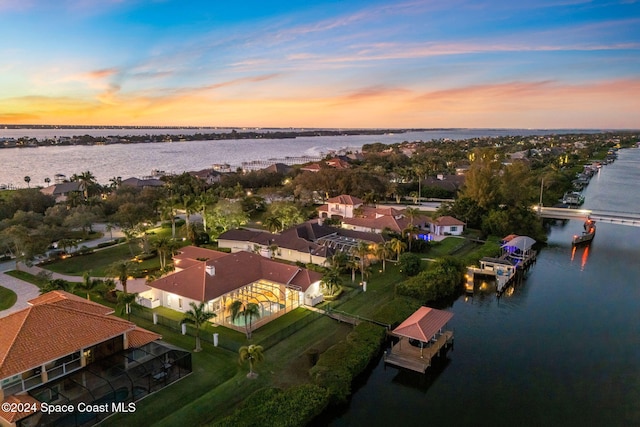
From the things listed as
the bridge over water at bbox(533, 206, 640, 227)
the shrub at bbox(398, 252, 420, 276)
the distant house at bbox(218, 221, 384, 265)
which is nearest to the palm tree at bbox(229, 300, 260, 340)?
the distant house at bbox(218, 221, 384, 265)

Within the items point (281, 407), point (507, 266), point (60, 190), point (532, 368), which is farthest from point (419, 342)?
point (60, 190)

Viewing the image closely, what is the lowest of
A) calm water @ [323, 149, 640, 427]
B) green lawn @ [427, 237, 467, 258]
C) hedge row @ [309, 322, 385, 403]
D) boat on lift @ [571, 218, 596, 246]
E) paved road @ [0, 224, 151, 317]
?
calm water @ [323, 149, 640, 427]

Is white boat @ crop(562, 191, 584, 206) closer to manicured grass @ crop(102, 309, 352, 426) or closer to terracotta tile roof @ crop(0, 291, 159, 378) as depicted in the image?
manicured grass @ crop(102, 309, 352, 426)

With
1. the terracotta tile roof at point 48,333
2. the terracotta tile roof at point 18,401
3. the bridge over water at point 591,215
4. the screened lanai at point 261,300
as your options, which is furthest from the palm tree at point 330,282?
the bridge over water at point 591,215

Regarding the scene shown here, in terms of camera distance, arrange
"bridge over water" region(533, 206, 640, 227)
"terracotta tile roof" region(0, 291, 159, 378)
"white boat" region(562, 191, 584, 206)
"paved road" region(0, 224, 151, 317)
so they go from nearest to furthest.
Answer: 1. "terracotta tile roof" region(0, 291, 159, 378)
2. "paved road" region(0, 224, 151, 317)
3. "bridge over water" region(533, 206, 640, 227)
4. "white boat" region(562, 191, 584, 206)

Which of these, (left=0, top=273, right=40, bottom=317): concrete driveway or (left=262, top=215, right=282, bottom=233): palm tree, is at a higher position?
(left=262, top=215, right=282, bottom=233): palm tree

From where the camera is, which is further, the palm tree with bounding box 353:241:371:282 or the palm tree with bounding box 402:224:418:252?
the palm tree with bounding box 402:224:418:252
